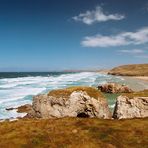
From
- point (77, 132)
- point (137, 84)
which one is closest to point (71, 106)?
point (77, 132)

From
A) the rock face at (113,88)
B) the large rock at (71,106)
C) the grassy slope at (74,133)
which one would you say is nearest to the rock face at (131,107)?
the large rock at (71,106)

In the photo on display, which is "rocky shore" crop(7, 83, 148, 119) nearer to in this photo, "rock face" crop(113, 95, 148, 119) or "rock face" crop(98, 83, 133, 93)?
"rock face" crop(113, 95, 148, 119)

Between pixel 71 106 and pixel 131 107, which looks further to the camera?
pixel 71 106

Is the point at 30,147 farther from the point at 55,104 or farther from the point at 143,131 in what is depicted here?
the point at 55,104

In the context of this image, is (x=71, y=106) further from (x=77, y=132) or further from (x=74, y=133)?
(x=74, y=133)

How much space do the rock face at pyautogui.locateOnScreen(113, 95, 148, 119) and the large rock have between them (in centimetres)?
237

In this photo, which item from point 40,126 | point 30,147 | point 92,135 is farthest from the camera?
point 40,126

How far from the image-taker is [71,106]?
29516mm

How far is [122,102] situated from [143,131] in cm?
1023

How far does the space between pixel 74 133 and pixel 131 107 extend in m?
11.1

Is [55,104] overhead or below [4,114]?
overhead

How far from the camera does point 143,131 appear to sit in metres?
19.2

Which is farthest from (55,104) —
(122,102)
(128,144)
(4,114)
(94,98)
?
(4,114)

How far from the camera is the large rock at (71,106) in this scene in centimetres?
2959
